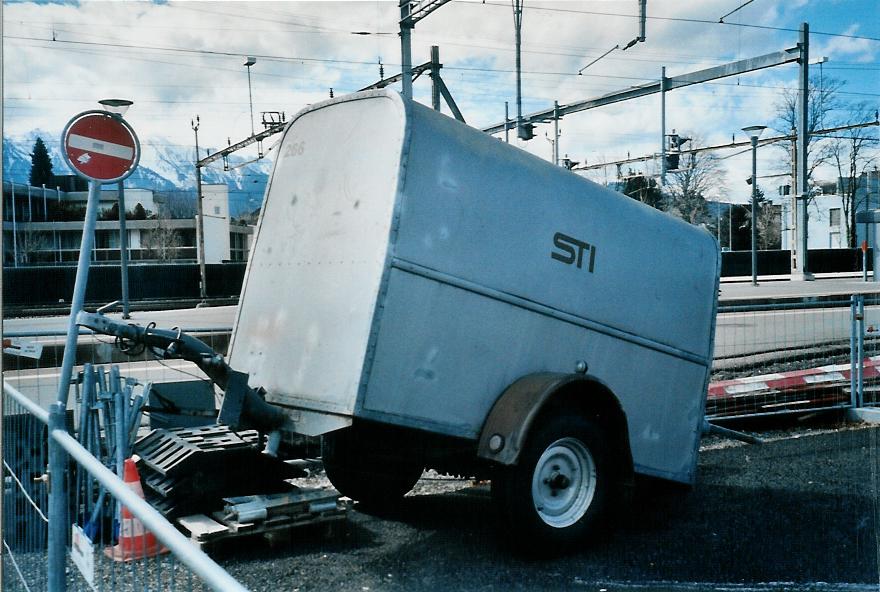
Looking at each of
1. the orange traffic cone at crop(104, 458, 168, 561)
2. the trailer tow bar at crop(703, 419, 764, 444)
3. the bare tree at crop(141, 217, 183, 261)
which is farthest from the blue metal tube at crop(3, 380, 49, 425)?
the bare tree at crop(141, 217, 183, 261)

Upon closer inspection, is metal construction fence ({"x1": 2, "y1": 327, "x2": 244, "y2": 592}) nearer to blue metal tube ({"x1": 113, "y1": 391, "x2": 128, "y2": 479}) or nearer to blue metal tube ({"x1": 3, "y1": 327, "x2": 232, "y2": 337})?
blue metal tube ({"x1": 113, "y1": 391, "x2": 128, "y2": 479})

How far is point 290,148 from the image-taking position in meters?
5.12

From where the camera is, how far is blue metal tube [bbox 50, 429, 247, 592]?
5.01ft

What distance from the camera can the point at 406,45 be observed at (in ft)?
44.5

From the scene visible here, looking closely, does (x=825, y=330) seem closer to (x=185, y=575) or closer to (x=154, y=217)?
(x=185, y=575)

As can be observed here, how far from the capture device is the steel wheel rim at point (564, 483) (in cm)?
465

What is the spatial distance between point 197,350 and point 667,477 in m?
3.36

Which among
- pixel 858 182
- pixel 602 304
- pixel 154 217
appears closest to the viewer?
pixel 602 304

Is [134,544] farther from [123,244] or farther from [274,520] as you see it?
[123,244]

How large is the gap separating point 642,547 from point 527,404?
142cm

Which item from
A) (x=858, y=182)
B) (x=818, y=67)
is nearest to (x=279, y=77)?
(x=818, y=67)

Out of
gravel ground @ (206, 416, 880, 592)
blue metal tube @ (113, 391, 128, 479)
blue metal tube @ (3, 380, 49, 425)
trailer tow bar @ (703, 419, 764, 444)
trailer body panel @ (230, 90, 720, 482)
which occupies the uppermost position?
trailer body panel @ (230, 90, 720, 482)

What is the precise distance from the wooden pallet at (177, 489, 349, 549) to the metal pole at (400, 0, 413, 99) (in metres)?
9.19

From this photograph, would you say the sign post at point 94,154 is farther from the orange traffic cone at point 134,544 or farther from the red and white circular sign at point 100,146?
the orange traffic cone at point 134,544
